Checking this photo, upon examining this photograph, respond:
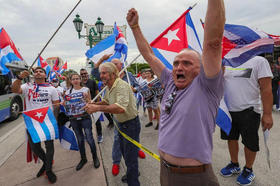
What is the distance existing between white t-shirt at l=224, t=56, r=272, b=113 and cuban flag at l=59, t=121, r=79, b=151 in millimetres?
2833

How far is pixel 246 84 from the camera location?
2033mm

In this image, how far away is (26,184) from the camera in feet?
8.20

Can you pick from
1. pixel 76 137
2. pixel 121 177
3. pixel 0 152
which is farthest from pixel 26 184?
pixel 0 152

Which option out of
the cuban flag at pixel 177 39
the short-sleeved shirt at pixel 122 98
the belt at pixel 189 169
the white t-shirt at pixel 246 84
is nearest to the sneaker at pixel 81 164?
the short-sleeved shirt at pixel 122 98

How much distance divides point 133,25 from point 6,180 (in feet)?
11.5

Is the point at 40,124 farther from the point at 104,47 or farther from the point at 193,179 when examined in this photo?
the point at 193,179

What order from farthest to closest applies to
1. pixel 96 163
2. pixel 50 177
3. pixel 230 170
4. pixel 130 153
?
1. pixel 96 163
2. pixel 50 177
3. pixel 230 170
4. pixel 130 153

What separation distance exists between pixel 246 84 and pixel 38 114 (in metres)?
3.25

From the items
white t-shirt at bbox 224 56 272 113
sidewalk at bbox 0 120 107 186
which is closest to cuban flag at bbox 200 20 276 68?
white t-shirt at bbox 224 56 272 113

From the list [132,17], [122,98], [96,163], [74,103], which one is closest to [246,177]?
[122,98]

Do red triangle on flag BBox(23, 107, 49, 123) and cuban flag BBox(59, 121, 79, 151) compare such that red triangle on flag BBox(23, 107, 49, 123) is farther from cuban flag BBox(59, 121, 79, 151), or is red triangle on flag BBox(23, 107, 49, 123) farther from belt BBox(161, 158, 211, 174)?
belt BBox(161, 158, 211, 174)

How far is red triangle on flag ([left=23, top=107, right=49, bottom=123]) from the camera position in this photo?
7.68ft

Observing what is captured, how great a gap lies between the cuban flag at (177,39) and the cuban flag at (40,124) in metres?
2.11

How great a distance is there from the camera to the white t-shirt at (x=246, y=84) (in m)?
1.89
